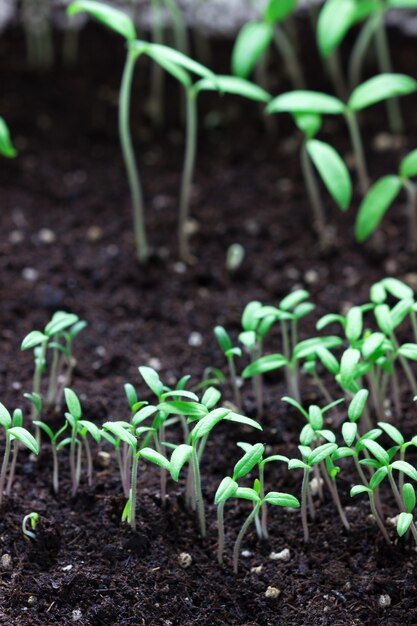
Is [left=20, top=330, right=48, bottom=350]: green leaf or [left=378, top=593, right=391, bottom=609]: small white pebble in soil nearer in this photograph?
[left=378, top=593, right=391, bottom=609]: small white pebble in soil

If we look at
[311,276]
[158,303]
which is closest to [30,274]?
[158,303]

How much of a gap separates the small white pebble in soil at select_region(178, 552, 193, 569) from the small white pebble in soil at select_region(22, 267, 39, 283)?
0.80m

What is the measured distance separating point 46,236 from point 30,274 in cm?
14

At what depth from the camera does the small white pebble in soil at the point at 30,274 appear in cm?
203

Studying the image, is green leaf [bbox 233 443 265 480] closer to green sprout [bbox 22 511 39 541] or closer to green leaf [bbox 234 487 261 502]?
green leaf [bbox 234 487 261 502]

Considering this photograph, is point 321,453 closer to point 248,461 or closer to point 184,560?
point 248,461

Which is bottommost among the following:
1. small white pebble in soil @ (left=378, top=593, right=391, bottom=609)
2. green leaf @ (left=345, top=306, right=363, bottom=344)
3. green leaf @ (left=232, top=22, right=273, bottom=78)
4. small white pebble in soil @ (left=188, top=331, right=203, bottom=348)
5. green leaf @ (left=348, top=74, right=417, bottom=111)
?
small white pebble in soil @ (left=378, top=593, right=391, bottom=609)

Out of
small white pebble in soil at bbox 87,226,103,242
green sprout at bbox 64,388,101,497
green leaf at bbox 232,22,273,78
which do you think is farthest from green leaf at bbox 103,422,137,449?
green leaf at bbox 232,22,273,78

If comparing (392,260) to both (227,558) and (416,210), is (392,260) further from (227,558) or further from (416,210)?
(227,558)

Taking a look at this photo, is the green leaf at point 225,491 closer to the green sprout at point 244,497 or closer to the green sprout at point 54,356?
the green sprout at point 244,497

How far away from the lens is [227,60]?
2600 millimetres

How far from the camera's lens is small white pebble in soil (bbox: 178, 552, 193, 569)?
1.44 m

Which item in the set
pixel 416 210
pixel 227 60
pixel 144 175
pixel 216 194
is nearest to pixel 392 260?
pixel 416 210

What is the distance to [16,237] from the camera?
2.13 m
